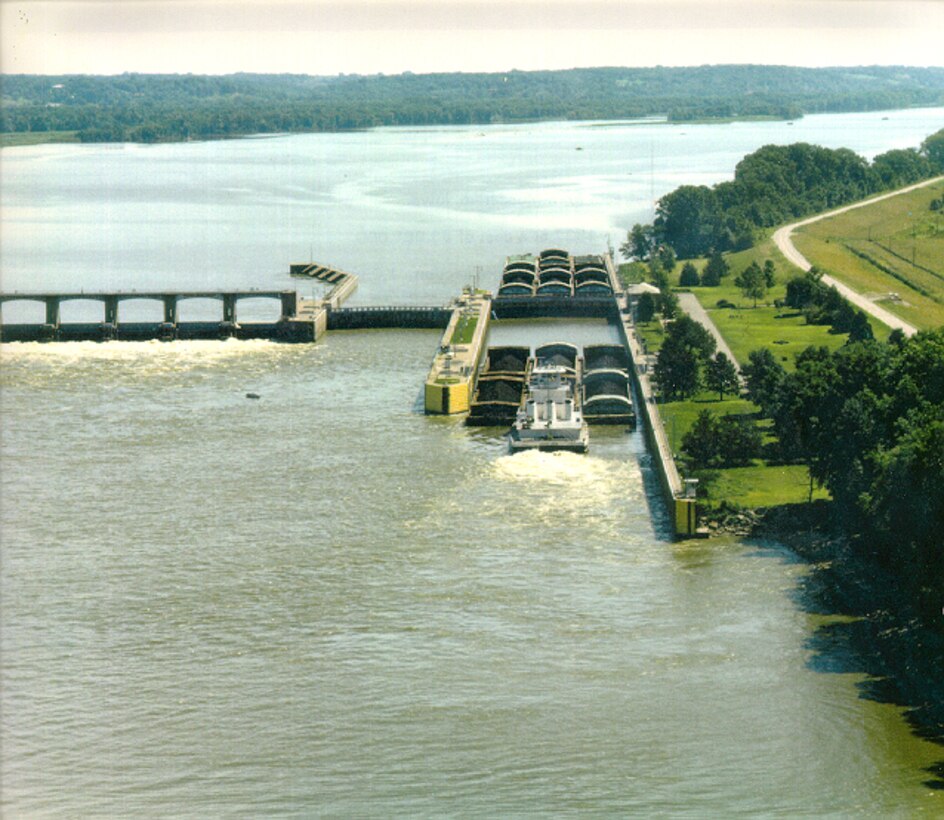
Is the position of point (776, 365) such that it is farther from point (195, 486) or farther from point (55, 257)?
point (55, 257)

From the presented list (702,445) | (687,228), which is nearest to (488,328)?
(687,228)

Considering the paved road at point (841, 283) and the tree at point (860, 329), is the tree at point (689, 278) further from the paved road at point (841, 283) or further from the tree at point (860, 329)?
the tree at point (860, 329)

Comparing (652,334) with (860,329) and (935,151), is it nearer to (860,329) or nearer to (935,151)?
(860,329)

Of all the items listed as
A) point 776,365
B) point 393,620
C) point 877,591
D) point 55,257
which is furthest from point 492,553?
point 55,257

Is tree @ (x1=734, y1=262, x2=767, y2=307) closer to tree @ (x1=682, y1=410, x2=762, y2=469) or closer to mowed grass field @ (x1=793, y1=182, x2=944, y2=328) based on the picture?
mowed grass field @ (x1=793, y1=182, x2=944, y2=328)

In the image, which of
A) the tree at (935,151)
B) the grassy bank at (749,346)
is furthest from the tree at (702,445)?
the tree at (935,151)

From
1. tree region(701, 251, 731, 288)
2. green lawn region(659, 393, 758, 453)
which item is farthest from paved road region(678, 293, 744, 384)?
green lawn region(659, 393, 758, 453)

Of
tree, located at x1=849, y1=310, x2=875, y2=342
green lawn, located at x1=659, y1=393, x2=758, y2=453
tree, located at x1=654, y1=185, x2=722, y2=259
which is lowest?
green lawn, located at x1=659, y1=393, x2=758, y2=453
